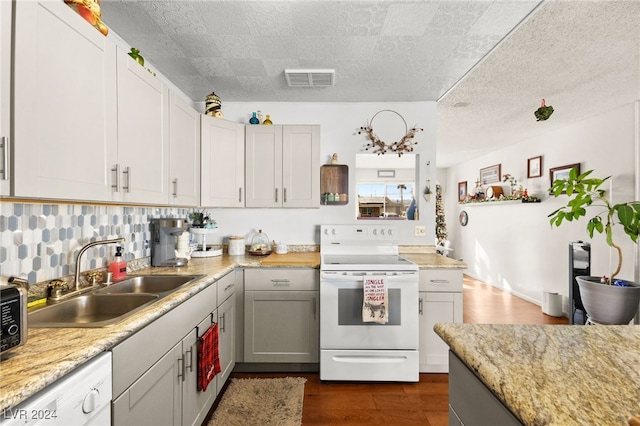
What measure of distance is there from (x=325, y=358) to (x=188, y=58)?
2609 millimetres

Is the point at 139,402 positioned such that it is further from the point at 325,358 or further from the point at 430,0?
the point at 430,0

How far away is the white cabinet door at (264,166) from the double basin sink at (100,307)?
3.72ft

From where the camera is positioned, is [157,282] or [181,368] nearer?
[181,368]

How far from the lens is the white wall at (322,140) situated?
306 cm

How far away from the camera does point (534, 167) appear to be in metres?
4.36

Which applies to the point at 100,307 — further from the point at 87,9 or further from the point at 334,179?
the point at 334,179

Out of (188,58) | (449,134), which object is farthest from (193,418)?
(449,134)

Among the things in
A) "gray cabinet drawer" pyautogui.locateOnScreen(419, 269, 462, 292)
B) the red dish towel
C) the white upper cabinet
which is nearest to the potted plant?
"gray cabinet drawer" pyautogui.locateOnScreen(419, 269, 462, 292)

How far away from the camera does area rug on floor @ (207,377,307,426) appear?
184cm

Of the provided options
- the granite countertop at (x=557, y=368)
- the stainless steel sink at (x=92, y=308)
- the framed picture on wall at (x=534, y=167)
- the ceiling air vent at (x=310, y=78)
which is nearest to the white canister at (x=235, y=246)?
the stainless steel sink at (x=92, y=308)

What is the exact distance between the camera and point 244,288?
2.37 metres

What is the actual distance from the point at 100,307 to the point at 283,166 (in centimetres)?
179

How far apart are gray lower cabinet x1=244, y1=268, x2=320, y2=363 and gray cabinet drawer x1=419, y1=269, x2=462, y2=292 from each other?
3.01 feet

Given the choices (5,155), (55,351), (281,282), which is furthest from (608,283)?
(5,155)
